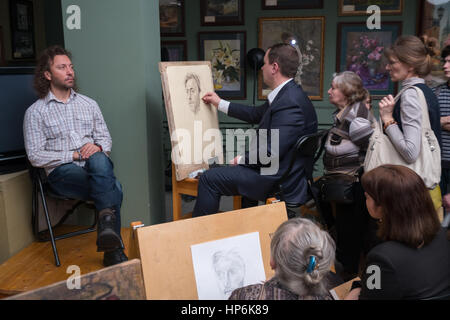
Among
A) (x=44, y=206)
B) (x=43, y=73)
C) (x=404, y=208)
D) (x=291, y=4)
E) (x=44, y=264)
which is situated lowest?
(x=44, y=264)

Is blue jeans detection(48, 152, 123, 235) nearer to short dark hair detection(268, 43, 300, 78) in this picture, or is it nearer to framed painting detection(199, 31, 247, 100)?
short dark hair detection(268, 43, 300, 78)

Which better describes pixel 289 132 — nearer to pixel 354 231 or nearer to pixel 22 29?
pixel 354 231

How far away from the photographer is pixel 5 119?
3352mm

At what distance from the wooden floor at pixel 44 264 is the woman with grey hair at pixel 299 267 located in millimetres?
1904

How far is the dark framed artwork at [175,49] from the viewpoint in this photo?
222 inches

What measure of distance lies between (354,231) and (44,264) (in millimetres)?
2204

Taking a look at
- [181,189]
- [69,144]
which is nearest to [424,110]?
[181,189]

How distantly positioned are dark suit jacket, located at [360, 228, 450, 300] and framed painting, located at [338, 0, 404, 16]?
4078mm

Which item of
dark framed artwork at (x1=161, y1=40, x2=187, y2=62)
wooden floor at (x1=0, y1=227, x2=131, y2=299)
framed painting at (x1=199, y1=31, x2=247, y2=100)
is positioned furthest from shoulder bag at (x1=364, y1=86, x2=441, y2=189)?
dark framed artwork at (x1=161, y1=40, x2=187, y2=62)

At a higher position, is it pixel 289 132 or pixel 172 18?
pixel 172 18

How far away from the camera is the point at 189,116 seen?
3363mm

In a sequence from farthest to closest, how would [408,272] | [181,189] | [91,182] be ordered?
[181,189], [91,182], [408,272]

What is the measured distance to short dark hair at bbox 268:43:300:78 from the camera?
126 inches
